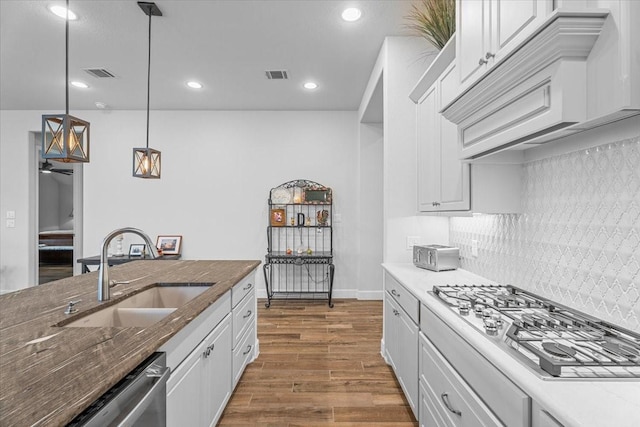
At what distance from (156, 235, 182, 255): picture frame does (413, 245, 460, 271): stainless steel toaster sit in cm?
387

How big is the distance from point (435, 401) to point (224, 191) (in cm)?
431

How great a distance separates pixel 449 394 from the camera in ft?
4.71

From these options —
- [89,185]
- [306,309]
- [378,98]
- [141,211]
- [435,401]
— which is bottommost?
[306,309]

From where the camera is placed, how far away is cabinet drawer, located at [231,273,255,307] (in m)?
2.36

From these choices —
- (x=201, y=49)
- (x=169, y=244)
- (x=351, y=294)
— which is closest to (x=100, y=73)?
(x=201, y=49)

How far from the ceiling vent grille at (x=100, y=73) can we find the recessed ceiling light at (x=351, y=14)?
2.72 meters

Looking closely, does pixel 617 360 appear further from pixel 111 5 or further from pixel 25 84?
pixel 25 84

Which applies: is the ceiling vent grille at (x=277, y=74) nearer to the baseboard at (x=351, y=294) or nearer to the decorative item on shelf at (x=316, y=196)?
the decorative item on shelf at (x=316, y=196)

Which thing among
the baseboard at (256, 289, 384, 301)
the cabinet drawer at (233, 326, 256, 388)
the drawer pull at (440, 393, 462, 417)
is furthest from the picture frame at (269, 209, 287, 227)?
the drawer pull at (440, 393, 462, 417)

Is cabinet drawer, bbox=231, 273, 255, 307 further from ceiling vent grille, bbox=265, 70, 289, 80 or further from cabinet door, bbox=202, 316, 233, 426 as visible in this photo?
ceiling vent grille, bbox=265, 70, 289, 80

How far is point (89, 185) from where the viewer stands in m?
5.25

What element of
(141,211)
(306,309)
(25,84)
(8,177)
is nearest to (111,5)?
(25,84)

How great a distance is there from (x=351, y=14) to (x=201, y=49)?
4.90 feet

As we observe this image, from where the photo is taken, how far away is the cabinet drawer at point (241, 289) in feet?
7.74
